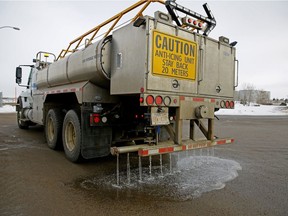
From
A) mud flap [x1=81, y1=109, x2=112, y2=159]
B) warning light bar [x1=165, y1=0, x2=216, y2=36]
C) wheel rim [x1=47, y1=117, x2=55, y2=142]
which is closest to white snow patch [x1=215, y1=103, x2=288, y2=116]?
wheel rim [x1=47, y1=117, x2=55, y2=142]

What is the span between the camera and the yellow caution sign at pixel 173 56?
3.81 m

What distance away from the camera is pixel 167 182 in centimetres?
430

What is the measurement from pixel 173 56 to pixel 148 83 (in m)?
0.76

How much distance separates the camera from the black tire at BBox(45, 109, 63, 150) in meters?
6.38

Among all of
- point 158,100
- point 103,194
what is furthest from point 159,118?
point 103,194

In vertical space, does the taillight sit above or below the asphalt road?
above

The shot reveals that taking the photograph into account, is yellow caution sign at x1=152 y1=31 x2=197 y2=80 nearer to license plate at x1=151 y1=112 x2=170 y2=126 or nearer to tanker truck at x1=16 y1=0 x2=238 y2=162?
tanker truck at x1=16 y1=0 x2=238 y2=162

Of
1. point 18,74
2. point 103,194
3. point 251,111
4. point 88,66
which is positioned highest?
point 18,74

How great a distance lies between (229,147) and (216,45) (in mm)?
4212

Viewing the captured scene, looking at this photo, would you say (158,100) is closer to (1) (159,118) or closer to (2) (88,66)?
(1) (159,118)

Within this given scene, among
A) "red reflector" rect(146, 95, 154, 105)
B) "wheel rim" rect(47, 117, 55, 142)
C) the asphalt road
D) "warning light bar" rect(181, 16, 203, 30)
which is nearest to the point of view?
the asphalt road

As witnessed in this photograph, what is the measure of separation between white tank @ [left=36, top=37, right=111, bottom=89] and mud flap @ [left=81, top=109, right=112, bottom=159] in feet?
2.63

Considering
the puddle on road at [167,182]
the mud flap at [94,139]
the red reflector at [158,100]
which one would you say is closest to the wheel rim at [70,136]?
the mud flap at [94,139]

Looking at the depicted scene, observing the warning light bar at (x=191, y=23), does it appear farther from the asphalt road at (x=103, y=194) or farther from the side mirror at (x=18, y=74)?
the side mirror at (x=18, y=74)
